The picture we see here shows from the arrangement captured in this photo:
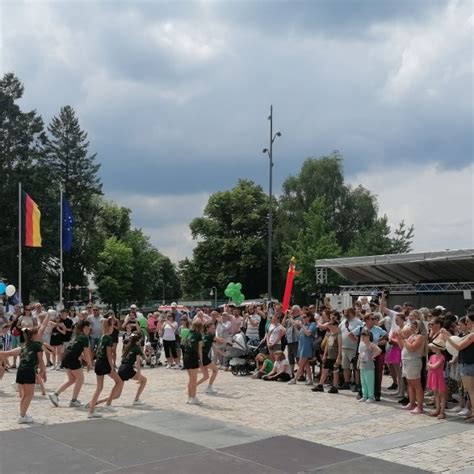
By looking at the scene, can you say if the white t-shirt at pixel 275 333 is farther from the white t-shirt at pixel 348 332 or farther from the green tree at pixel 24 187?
the green tree at pixel 24 187

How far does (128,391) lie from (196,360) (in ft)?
7.97

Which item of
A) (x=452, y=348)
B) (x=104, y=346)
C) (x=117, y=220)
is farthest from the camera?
(x=117, y=220)

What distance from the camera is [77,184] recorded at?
54000 mm

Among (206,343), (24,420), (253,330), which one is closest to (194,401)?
(206,343)

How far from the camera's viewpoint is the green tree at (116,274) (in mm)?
71562

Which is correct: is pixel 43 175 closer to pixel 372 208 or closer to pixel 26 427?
pixel 372 208

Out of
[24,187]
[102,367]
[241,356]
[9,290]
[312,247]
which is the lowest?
[241,356]

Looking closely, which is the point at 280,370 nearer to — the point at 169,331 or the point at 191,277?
the point at 169,331

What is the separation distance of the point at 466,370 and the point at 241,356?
24.9ft

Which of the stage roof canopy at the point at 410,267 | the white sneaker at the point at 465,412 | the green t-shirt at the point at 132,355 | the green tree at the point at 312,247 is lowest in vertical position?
the white sneaker at the point at 465,412

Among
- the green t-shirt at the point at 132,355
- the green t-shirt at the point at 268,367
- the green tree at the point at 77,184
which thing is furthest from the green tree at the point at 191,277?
the green t-shirt at the point at 132,355

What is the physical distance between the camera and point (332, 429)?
29.0 feet

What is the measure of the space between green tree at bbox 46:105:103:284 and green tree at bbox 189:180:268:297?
1091 centimetres

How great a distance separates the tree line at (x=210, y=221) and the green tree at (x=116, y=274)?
1.76 meters
